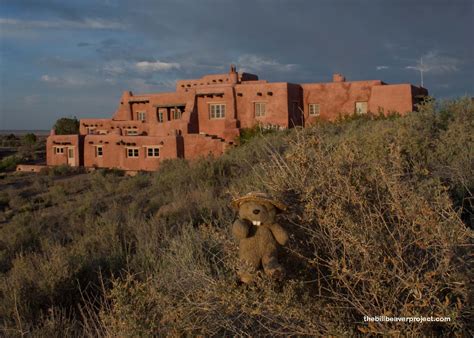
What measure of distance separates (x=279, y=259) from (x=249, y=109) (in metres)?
24.2

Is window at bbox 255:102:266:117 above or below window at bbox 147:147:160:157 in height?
above

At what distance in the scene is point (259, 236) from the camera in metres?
3.26

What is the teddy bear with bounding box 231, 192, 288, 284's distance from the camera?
319 cm

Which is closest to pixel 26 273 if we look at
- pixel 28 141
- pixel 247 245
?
pixel 247 245

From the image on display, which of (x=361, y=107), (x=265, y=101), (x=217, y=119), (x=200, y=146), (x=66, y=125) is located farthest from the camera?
(x=66, y=125)

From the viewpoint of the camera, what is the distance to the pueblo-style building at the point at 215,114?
25344 millimetres

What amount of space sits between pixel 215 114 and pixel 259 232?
25.0 meters

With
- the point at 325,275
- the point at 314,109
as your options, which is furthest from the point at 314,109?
the point at 325,275

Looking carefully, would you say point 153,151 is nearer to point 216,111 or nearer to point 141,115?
point 216,111

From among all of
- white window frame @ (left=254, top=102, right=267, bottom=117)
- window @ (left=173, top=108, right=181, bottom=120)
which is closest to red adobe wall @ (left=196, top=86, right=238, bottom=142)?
white window frame @ (left=254, top=102, right=267, bottom=117)

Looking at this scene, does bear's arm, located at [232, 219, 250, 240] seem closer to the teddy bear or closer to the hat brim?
Answer: the teddy bear

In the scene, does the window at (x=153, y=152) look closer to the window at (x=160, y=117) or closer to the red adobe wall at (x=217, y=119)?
the red adobe wall at (x=217, y=119)

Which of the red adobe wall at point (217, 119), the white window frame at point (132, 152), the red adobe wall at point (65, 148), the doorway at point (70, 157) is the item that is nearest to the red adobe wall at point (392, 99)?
the red adobe wall at point (217, 119)

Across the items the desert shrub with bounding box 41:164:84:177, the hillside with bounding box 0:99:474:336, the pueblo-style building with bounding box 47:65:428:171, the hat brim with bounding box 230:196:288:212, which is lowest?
the desert shrub with bounding box 41:164:84:177
